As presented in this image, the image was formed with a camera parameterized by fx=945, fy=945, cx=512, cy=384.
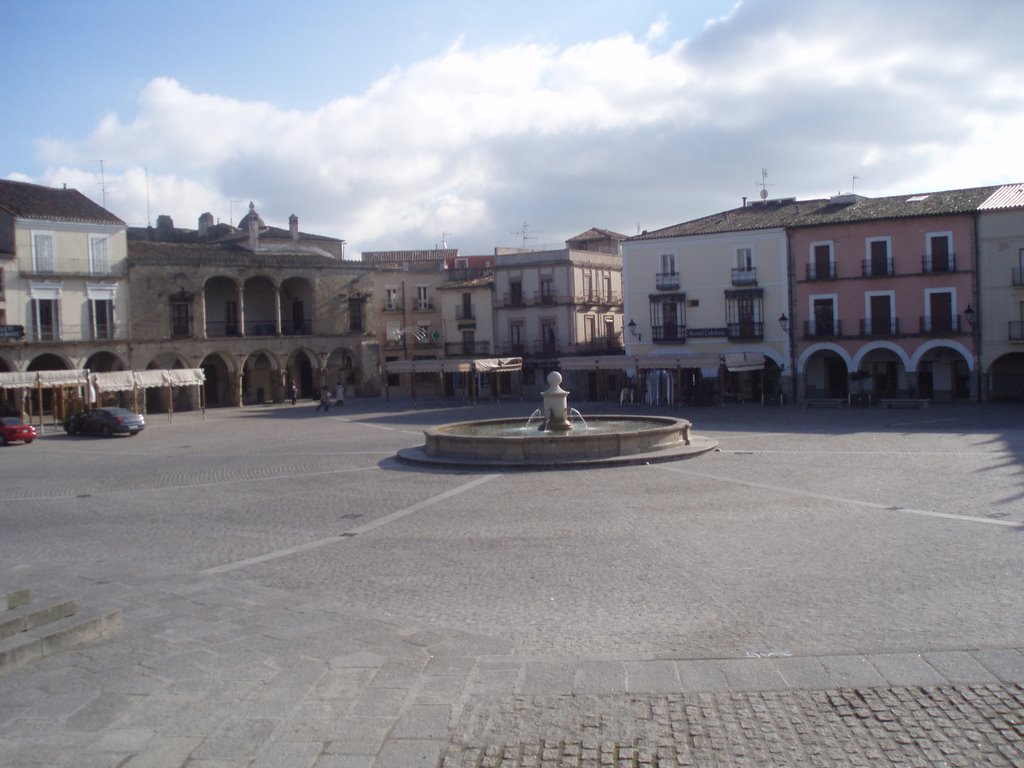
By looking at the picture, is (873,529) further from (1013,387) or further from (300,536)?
(1013,387)

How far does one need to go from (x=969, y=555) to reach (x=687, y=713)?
6.34 metres

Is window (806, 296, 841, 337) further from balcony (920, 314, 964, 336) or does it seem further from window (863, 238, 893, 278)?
balcony (920, 314, 964, 336)

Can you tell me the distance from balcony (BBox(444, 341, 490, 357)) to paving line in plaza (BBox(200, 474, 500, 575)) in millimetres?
42163

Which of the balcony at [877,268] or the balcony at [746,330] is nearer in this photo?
the balcony at [877,268]

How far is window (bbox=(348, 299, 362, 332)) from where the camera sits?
2383 inches

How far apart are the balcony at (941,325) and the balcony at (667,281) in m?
12.1

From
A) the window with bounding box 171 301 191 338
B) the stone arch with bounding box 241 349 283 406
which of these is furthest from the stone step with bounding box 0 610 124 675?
the stone arch with bounding box 241 349 283 406

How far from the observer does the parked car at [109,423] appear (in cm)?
3697

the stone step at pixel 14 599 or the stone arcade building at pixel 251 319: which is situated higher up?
the stone arcade building at pixel 251 319

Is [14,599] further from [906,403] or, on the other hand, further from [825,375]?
[825,375]

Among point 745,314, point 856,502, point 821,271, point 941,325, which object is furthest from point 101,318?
point 856,502

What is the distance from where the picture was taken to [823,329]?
4494cm

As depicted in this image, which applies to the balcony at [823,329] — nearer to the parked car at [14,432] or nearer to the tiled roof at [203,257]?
the tiled roof at [203,257]

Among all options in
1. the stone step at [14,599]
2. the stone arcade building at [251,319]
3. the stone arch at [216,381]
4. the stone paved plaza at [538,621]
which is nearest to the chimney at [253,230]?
the stone arcade building at [251,319]
